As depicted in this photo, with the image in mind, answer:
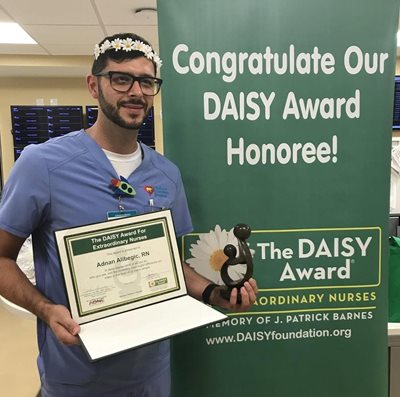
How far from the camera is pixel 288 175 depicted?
1.47 meters

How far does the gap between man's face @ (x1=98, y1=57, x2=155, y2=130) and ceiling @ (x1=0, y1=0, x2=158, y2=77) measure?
7.50 ft

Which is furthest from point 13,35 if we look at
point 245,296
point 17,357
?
point 245,296

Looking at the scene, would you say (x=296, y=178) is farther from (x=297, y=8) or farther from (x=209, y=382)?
(x=209, y=382)

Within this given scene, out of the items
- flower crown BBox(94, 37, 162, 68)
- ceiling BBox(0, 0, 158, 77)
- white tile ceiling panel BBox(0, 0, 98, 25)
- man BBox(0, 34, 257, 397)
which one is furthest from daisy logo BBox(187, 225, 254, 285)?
white tile ceiling panel BBox(0, 0, 98, 25)

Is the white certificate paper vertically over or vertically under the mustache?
under

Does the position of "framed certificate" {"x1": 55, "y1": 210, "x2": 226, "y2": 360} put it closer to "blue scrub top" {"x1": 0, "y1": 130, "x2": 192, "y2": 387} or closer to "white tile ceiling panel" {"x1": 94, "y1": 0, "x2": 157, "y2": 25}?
"blue scrub top" {"x1": 0, "y1": 130, "x2": 192, "y2": 387}

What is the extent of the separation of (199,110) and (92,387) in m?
0.89

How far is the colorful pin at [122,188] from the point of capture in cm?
119

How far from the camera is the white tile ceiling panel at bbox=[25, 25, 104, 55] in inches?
151

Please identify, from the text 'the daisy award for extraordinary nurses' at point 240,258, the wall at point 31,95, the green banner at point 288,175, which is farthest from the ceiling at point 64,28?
the text 'the daisy award for extraordinary nurses' at point 240,258

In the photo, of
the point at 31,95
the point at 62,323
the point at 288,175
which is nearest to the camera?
the point at 62,323

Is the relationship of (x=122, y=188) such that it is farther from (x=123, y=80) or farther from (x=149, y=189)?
(x=123, y=80)

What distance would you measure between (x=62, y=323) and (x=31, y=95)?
4.97m

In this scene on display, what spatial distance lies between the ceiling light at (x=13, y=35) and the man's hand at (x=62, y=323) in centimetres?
344
